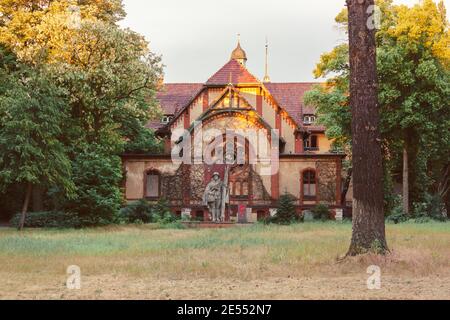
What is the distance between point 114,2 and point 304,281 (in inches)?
1109

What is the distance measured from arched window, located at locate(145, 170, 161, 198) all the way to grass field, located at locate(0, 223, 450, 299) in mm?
20689

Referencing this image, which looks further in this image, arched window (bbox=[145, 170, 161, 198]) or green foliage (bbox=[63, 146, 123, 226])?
arched window (bbox=[145, 170, 161, 198])

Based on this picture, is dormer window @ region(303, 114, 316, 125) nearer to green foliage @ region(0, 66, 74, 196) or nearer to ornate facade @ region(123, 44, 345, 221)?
ornate facade @ region(123, 44, 345, 221)

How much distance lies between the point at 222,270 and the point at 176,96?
40079 mm

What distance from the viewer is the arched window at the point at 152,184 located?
127 feet

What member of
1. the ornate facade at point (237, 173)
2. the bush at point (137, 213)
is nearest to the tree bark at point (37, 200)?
the bush at point (137, 213)

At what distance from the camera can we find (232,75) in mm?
41656

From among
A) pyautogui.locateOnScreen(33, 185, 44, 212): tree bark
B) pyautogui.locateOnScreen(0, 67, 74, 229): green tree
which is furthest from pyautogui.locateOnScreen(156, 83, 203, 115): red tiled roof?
pyautogui.locateOnScreen(0, 67, 74, 229): green tree

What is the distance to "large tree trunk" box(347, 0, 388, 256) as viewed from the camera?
43.1 feet

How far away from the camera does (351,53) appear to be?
1340cm

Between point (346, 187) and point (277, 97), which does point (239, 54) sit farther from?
point (346, 187)
